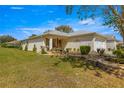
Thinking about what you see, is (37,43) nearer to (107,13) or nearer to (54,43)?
(54,43)

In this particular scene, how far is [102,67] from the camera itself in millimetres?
9281

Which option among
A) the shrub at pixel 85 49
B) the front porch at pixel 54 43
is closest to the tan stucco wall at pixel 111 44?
the front porch at pixel 54 43

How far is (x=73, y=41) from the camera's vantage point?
818 inches

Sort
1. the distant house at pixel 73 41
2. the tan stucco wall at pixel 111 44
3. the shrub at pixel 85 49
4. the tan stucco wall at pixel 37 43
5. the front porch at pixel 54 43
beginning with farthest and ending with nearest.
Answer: the tan stucco wall at pixel 111 44, the tan stucco wall at pixel 37 43, the front porch at pixel 54 43, the distant house at pixel 73 41, the shrub at pixel 85 49

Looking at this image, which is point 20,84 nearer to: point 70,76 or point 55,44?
point 70,76

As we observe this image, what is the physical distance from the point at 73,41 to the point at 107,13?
11.2 meters

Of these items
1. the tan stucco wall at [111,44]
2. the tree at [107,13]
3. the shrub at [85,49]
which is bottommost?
the shrub at [85,49]

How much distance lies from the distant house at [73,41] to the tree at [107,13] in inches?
357

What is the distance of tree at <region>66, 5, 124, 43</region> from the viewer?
356 inches

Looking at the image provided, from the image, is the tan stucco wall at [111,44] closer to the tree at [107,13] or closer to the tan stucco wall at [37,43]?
the tan stucco wall at [37,43]

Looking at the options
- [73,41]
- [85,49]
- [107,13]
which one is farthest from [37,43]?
[107,13]

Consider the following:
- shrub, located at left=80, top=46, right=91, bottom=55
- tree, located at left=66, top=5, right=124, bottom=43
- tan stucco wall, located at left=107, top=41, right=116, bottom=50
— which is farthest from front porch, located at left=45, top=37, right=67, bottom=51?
tree, located at left=66, top=5, right=124, bottom=43

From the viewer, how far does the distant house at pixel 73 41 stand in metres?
19.5
